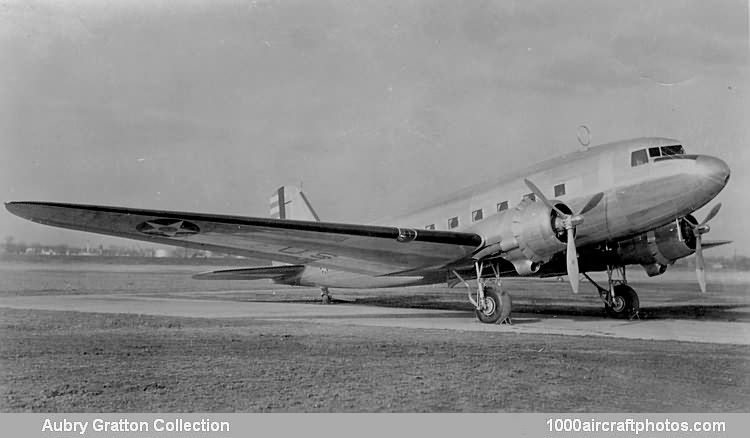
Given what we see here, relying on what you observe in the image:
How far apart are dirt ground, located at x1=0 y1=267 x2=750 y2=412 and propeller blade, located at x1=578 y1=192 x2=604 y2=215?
258 centimetres

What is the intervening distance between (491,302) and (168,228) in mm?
6050

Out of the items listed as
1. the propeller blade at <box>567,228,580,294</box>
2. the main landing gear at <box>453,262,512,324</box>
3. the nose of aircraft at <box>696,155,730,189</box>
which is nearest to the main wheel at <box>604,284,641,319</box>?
the main landing gear at <box>453,262,512,324</box>

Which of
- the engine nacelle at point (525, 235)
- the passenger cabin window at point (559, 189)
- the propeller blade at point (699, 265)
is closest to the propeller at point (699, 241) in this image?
the propeller blade at point (699, 265)

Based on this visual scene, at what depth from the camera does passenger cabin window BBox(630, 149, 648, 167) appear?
1055 cm

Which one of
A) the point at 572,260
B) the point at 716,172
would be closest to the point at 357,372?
the point at 572,260

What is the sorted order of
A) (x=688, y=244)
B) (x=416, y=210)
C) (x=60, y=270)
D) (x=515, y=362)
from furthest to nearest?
(x=60, y=270)
(x=416, y=210)
(x=688, y=244)
(x=515, y=362)

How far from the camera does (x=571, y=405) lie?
5.33 metres

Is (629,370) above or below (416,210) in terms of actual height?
below

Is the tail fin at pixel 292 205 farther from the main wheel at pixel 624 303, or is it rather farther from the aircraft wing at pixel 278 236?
the main wheel at pixel 624 303

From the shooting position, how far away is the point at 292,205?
62.5 ft

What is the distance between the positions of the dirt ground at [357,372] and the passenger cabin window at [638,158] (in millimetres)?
3323

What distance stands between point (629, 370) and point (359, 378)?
9.87ft
